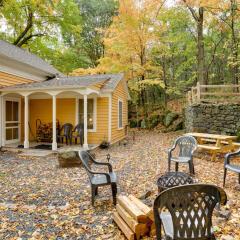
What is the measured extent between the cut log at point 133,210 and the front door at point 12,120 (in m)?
9.09

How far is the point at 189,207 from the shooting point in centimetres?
212

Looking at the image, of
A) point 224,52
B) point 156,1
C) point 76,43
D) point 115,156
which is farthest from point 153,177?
point 76,43

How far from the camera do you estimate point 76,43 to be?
23516 millimetres

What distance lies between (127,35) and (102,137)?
853cm

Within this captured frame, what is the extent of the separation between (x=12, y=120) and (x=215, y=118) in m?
9.69

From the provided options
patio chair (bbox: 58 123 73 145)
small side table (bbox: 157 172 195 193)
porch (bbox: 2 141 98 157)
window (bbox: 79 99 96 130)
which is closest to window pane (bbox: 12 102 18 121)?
porch (bbox: 2 141 98 157)

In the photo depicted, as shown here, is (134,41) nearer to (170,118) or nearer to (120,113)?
(120,113)

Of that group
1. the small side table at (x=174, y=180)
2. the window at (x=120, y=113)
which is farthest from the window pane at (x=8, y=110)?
the small side table at (x=174, y=180)

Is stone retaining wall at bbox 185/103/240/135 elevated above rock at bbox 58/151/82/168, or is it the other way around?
stone retaining wall at bbox 185/103/240/135

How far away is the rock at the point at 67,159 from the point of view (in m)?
6.96

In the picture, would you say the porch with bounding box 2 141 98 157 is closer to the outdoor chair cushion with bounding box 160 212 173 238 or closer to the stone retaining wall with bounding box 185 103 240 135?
the stone retaining wall with bounding box 185 103 240 135

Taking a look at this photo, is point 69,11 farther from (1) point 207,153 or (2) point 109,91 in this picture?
(1) point 207,153

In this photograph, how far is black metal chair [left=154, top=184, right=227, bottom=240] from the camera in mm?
2080

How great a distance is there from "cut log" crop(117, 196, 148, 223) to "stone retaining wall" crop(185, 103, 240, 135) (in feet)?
28.4
